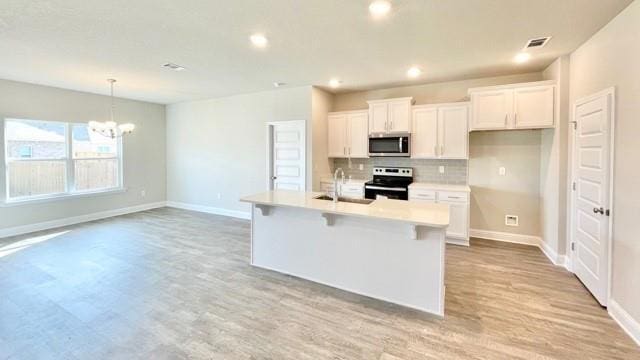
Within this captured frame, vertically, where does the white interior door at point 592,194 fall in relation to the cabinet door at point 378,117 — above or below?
below

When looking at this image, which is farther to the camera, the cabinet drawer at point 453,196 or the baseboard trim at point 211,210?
the baseboard trim at point 211,210

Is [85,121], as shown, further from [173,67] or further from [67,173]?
[173,67]

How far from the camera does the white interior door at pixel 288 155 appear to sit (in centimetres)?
570

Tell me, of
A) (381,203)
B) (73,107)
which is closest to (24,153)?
(73,107)

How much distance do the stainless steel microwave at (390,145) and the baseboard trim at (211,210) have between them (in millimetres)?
3140

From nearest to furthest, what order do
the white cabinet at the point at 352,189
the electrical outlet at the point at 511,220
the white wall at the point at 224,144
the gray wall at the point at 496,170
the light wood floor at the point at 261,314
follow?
the light wood floor at the point at 261,314
the gray wall at the point at 496,170
the electrical outlet at the point at 511,220
the white cabinet at the point at 352,189
the white wall at the point at 224,144

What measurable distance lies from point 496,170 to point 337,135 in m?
2.87

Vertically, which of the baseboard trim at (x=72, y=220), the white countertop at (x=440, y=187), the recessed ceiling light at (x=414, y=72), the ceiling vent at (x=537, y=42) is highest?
the recessed ceiling light at (x=414, y=72)

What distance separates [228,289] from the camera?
319 cm

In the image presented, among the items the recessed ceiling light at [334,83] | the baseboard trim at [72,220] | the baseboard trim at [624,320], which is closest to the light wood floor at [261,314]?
the baseboard trim at [624,320]

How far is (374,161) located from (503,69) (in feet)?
8.39

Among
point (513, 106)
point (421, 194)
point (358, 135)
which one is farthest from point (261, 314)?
point (513, 106)

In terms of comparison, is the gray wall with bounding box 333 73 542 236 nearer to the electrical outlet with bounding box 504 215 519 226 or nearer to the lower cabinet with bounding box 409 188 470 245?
the electrical outlet with bounding box 504 215 519 226

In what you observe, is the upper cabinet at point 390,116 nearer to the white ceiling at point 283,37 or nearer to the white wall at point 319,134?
the white ceiling at point 283,37
